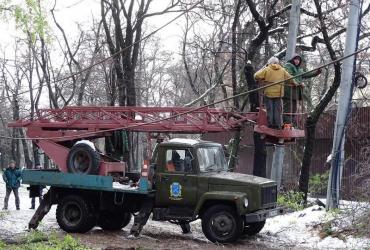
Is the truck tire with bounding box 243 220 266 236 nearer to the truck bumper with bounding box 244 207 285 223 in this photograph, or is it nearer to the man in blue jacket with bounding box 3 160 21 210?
the truck bumper with bounding box 244 207 285 223

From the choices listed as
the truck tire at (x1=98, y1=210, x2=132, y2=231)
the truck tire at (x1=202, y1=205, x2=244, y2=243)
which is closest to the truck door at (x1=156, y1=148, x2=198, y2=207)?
the truck tire at (x1=202, y1=205, x2=244, y2=243)

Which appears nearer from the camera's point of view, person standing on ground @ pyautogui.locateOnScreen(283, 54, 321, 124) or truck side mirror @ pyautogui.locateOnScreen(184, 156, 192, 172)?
person standing on ground @ pyautogui.locateOnScreen(283, 54, 321, 124)

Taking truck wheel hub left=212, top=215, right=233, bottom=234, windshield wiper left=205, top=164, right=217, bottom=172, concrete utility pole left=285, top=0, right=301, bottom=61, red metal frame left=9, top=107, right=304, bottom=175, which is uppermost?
concrete utility pole left=285, top=0, right=301, bottom=61

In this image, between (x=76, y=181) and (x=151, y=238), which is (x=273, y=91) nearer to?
(x=151, y=238)

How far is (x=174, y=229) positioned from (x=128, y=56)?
1101 cm

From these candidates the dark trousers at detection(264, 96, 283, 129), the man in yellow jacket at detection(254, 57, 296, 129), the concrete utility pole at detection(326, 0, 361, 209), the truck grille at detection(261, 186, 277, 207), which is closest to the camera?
the man in yellow jacket at detection(254, 57, 296, 129)

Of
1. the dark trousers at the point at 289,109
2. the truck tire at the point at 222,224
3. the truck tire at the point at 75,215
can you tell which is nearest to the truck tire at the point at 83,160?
the truck tire at the point at 75,215

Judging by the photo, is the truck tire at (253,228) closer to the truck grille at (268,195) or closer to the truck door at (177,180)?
the truck grille at (268,195)

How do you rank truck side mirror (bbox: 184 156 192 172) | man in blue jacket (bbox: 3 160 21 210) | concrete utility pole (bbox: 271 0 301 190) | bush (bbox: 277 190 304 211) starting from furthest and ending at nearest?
man in blue jacket (bbox: 3 160 21 210)
bush (bbox: 277 190 304 211)
concrete utility pole (bbox: 271 0 301 190)
truck side mirror (bbox: 184 156 192 172)

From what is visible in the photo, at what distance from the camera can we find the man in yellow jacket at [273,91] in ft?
40.9

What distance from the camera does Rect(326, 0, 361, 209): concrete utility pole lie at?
14266 millimetres

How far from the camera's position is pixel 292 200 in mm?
18312

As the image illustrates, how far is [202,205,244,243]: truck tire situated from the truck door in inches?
22.7

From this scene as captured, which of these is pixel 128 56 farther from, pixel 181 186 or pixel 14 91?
pixel 14 91
